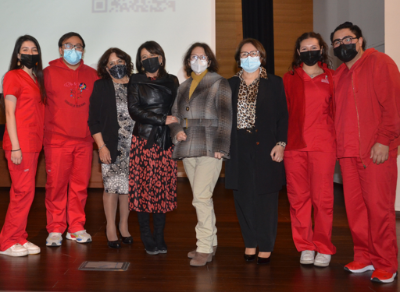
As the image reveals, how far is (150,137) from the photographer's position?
2836 millimetres

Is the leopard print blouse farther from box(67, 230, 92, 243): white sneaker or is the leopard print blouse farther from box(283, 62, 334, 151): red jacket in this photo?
box(67, 230, 92, 243): white sneaker

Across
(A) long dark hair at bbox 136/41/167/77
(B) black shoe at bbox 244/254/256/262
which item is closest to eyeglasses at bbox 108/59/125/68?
(A) long dark hair at bbox 136/41/167/77

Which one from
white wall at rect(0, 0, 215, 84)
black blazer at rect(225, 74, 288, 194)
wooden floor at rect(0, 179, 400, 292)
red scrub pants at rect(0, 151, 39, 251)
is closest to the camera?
wooden floor at rect(0, 179, 400, 292)

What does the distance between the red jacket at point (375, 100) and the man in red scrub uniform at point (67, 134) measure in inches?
84.6

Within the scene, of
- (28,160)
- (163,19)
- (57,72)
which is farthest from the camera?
(163,19)

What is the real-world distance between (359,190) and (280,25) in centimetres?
624

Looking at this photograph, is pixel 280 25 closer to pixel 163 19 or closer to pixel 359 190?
pixel 163 19

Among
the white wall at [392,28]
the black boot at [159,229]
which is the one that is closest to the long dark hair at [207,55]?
the black boot at [159,229]

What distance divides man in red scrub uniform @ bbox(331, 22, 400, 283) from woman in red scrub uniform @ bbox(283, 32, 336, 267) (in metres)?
0.10

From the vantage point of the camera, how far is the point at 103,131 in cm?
306

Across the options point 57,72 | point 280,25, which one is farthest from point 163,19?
point 280,25

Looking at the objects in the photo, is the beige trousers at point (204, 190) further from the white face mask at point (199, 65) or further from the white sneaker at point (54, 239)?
the white sneaker at point (54, 239)

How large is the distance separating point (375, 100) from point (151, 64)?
1582 mm

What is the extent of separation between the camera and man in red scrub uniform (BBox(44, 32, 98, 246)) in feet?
10.4
